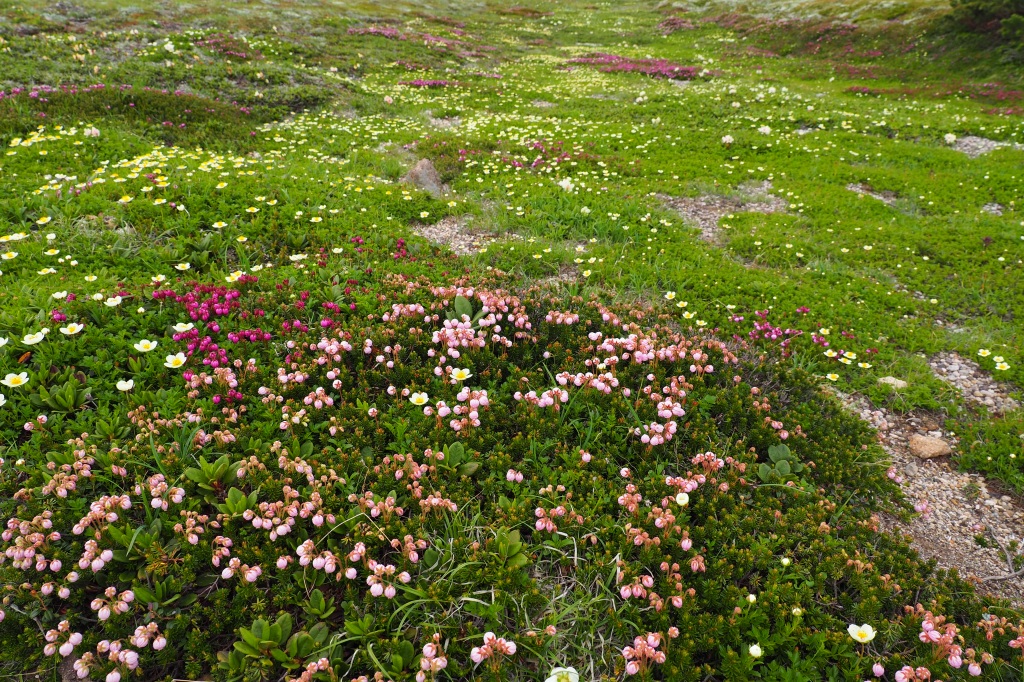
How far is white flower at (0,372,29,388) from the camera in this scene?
4566mm

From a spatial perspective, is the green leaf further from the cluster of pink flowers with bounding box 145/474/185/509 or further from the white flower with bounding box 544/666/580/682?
the white flower with bounding box 544/666/580/682

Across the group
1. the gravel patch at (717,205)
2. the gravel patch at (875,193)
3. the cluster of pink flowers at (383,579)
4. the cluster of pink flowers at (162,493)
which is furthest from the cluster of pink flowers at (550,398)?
the gravel patch at (875,193)

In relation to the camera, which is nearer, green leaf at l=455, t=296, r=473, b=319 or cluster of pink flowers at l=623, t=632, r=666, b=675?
cluster of pink flowers at l=623, t=632, r=666, b=675

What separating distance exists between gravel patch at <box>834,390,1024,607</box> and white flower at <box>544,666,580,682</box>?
3.33 m

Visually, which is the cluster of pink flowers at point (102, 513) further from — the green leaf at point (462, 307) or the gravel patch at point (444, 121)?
the gravel patch at point (444, 121)

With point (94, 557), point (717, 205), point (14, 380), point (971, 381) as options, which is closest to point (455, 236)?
point (717, 205)

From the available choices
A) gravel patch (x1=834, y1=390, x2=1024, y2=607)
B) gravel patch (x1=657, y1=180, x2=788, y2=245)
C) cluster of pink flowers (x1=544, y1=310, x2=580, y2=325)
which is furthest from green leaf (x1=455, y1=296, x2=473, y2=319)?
gravel patch (x1=657, y1=180, x2=788, y2=245)

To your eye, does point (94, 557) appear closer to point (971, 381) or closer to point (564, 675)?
point (564, 675)

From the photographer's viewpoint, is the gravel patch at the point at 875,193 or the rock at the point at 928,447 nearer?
the rock at the point at 928,447

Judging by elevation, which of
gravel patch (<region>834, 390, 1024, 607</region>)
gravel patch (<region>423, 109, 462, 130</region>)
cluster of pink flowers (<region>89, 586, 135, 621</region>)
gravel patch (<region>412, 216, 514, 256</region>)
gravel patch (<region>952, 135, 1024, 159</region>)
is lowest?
gravel patch (<region>834, 390, 1024, 607</region>)

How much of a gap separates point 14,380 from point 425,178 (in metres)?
9.16

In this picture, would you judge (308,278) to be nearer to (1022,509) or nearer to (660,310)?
(660,310)

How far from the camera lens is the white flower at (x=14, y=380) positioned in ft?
15.0

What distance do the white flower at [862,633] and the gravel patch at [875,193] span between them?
12249mm
